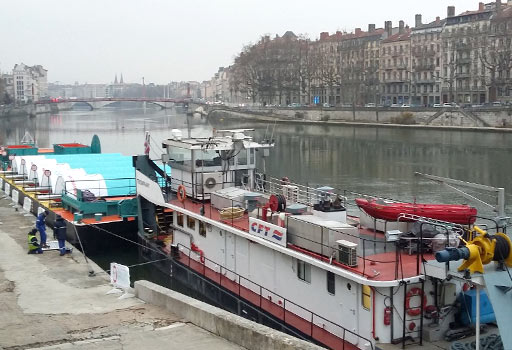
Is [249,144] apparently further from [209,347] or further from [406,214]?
[209,347]

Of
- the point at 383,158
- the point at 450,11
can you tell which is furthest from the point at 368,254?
the point at 450,11

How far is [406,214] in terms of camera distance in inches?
543

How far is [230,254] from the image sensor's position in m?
17.0

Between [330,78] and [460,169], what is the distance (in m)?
67.7

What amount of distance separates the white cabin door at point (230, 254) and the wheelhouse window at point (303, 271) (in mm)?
2985

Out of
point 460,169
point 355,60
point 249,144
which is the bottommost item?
point 460,169

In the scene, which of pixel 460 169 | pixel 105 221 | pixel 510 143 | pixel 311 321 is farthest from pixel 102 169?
pixel 510 143

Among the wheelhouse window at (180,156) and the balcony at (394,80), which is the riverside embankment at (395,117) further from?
the wheelhouse window at (180,156)

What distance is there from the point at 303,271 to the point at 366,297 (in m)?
2.04

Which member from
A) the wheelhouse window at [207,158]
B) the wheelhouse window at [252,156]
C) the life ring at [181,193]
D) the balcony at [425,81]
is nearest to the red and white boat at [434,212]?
the wheelhouse window at [252,156]

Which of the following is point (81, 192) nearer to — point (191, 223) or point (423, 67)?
point (191, 223)

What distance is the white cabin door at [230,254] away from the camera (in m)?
16.8

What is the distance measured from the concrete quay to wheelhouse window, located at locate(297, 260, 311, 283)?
9.58 feet

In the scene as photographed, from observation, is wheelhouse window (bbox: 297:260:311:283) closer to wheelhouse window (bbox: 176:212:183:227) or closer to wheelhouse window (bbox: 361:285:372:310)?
wheelhouse window (bbox: 361:285:372:310)
